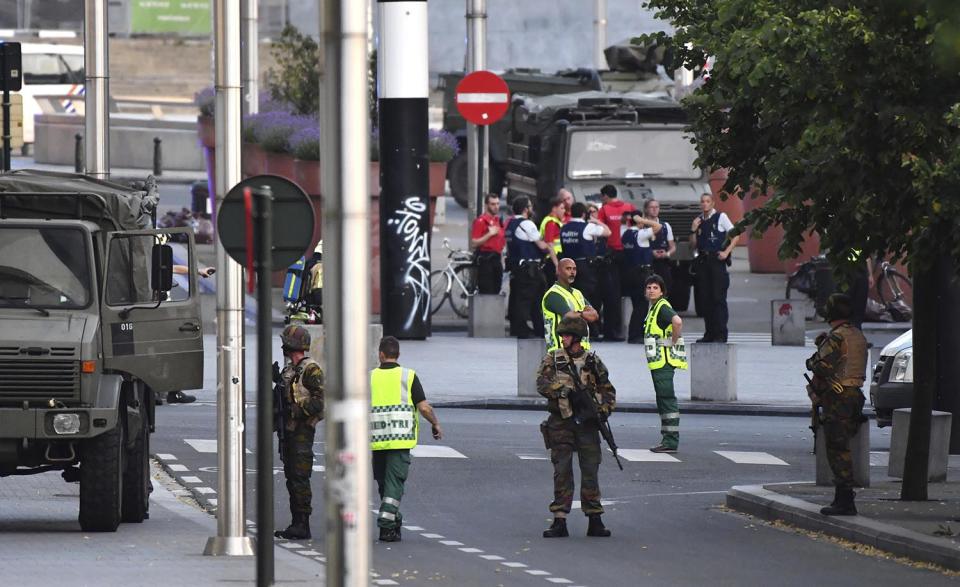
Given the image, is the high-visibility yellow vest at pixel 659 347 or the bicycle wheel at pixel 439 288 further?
the bicycle wheel at pixel 439 288

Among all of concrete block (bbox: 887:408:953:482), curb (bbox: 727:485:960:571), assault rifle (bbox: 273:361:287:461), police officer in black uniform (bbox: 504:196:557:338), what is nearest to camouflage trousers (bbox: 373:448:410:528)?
assault rifle (bbox: 273:361:287:461)

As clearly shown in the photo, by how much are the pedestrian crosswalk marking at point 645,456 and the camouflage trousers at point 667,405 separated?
171 millimetres

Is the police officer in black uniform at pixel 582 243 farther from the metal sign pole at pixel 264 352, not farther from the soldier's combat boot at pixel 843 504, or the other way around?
the metal sign pole at pixel 264 352

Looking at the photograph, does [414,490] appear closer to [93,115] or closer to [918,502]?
[918,502]

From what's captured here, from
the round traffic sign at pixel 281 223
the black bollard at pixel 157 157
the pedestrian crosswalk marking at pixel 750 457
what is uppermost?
the black bollard at pixel 157 157

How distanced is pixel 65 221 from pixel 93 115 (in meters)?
6.14

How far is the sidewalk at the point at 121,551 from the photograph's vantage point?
519 inches

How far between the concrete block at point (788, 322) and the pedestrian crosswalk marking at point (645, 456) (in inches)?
332

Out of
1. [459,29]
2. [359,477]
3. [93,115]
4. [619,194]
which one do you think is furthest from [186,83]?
[359,477]

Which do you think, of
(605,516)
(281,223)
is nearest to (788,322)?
(605,516)

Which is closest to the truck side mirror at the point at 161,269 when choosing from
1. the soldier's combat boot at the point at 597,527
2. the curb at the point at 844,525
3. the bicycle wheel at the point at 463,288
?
the soldier's combat boot at the point at 597,527

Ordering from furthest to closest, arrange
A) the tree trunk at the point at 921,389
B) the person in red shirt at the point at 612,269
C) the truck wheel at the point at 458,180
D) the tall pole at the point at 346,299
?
the truck wheel at the point at 458,180
the person in red shirt at the point at 612,269
the tree trunk at the point at 921,389
the tall pole at the point at 346,299

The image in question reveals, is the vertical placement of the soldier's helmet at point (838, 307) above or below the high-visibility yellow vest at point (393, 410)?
above

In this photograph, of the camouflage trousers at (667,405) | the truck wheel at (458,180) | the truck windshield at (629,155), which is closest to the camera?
the camouflage trousers at (667,405)
